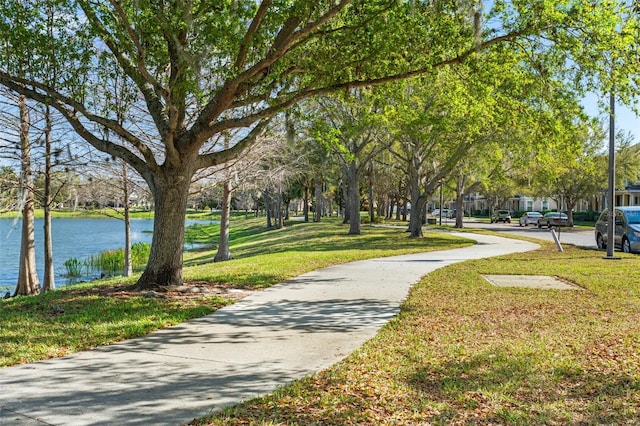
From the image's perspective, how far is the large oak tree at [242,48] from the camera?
9.08 metres

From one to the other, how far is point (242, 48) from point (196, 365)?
608 centimetres

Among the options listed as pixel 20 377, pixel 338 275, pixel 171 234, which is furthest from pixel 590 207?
pixel 20 377

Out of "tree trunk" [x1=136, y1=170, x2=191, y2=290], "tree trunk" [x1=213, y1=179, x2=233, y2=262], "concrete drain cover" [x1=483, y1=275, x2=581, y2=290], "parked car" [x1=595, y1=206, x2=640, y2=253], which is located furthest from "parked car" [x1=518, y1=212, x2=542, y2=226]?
"tree trunk" [x1=136, y1=170, x2=191, y2=290]

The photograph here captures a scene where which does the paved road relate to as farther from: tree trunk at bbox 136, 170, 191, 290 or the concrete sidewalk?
tree trunk at bbox 136, 170, 191, 290

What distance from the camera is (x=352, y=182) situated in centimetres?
3002

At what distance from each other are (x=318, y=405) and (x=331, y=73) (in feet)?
23.4

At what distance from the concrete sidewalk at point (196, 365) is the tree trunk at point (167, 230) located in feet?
6.03

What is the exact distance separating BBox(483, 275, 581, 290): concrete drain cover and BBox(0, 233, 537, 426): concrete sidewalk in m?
3.38

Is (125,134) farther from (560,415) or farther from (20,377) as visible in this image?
(560,415)

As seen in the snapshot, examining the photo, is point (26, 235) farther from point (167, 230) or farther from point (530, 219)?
point (530, 219)

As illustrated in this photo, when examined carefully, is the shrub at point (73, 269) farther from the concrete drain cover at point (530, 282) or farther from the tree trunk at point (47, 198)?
the concrete drain cover at point (530, 282)

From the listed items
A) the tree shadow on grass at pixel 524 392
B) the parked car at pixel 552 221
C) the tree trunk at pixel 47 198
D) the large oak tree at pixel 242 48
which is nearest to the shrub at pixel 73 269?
the tree trunk at pixel 47 198

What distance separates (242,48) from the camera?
9539 mm

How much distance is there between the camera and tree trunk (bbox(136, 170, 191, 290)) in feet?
33.2
